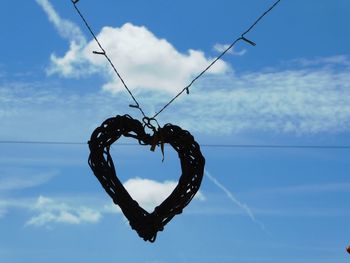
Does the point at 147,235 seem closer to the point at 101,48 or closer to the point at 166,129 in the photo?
the point at 166,129

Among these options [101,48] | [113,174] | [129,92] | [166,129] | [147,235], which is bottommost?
[147,235]

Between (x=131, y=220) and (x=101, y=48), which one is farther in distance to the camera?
(x=101, y=48)

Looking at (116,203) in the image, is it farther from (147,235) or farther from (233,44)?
(233,44)

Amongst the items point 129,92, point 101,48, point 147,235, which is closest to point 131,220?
point 147,235

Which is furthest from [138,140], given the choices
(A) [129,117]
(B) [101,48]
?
(B) [101,48]

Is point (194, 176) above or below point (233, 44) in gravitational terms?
below

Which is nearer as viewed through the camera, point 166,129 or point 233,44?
point 166,129
